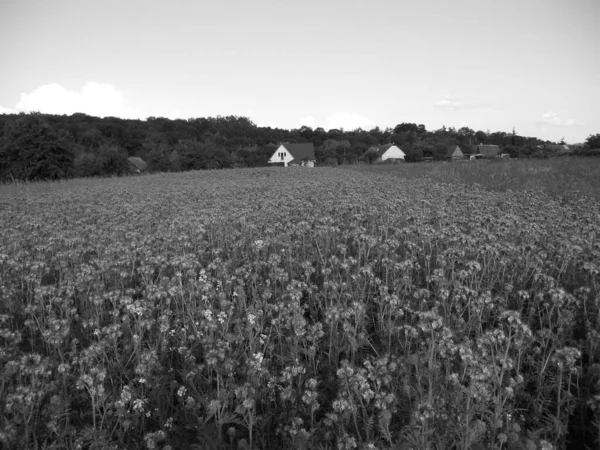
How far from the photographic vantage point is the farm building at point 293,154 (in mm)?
87938

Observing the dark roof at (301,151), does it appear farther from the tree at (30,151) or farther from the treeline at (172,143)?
the tree at (30,151)

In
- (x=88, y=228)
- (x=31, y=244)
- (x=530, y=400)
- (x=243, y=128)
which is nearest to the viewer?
(x=530, y=400)

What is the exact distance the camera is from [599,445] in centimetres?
250

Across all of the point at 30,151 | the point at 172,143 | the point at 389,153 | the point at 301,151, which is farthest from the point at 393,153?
the point at 30,151

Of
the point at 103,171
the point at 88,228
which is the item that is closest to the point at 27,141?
→ the point at 103,171

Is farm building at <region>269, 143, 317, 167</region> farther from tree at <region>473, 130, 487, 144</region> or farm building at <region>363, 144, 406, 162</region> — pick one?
tree at <region>473, 130, 487, 144</region>

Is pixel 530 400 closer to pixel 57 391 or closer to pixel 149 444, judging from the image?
pixel 149 444

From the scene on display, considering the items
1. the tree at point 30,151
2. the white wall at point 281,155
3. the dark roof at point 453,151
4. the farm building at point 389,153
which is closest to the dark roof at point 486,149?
the dark roof at point 453,151

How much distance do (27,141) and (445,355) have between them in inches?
1542

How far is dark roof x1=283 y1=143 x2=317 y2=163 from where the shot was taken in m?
88.2

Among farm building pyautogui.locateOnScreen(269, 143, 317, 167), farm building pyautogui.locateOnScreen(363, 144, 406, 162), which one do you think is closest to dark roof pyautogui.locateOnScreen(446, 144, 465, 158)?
farm building pyautogui.locateOnScreen(363, 144, 406, 162)

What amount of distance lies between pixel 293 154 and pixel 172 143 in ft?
89.7

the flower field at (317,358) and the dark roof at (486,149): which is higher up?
the dark roof at (486,149)

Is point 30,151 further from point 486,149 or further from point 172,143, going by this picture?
point 486,149
